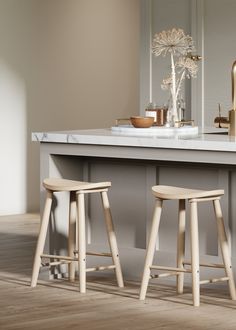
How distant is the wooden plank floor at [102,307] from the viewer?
4.28 m

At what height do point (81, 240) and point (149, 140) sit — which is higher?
point (149, 140)

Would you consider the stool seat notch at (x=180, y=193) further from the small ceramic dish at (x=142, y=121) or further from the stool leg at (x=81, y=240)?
the small ceramic dish at (x=142, y=121)

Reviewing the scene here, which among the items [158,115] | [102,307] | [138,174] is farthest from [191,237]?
[158,115]

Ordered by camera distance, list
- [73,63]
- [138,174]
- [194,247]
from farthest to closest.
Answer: [73,63] < [138,174] < [194,247]

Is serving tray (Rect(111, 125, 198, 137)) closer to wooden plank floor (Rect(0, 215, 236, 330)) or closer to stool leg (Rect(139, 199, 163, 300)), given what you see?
stool leg (Rect(139, 199, 163, 300))

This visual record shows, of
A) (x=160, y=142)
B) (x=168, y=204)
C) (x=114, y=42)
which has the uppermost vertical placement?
(x=114, y=42)

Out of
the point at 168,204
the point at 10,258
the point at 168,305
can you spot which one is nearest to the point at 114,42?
the point at 10,258

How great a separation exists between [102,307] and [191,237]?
0.58m

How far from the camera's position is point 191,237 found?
457 cm

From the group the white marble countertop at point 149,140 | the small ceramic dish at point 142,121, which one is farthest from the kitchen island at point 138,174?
the small ceramic dish at point 142,121

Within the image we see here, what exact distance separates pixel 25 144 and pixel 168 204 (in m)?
3.48

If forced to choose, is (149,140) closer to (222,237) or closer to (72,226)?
(222,237)

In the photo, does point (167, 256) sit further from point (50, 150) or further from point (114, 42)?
point (114, 42)

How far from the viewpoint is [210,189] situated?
16.5 feet
